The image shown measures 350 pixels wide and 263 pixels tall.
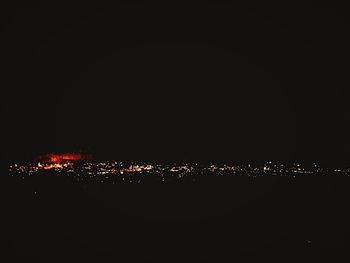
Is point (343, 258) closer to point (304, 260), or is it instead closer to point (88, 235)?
point (304, 260)

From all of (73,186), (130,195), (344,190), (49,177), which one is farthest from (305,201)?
(49,177)

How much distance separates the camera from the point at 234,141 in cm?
9494

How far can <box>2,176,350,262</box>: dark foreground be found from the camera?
13.4m

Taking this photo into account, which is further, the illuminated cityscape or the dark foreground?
the illuminated cityscape

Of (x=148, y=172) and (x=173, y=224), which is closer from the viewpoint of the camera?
(x=173, y=224)

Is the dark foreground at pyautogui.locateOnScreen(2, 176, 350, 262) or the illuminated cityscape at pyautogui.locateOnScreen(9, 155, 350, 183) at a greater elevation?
the illuminated cityscape at pyautogui.locateOnScreen(9, 155, 350, 183)

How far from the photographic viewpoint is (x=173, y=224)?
16984 mm

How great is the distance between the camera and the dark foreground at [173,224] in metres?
13.4

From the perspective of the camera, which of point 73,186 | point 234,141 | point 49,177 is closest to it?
point 73,186

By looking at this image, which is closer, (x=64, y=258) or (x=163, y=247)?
(x=64, y=258)

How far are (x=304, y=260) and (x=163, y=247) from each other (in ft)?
12.7

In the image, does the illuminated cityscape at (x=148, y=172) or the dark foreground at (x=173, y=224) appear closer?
the dark foreground at (x=173, y=224)

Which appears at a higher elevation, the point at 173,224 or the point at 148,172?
the point at 148,172

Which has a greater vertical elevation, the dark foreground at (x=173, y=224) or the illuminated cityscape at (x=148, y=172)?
the illuminated cityscape at (x=148, y=172)
